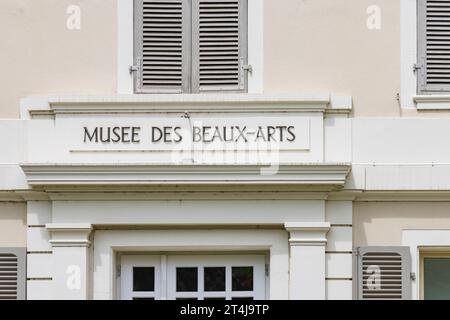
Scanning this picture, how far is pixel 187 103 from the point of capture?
1891 cm

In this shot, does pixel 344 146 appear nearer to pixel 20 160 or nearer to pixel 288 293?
pixel 288 293

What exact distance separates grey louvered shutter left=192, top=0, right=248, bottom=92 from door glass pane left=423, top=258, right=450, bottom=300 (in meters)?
2.61

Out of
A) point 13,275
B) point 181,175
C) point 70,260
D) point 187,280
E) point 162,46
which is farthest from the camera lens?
point 162,46

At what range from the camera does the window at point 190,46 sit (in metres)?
19.2

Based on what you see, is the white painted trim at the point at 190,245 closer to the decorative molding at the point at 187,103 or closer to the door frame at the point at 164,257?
the door frame at the point at 164,257

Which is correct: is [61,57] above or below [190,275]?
above

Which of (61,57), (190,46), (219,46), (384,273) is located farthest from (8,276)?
(384,273)

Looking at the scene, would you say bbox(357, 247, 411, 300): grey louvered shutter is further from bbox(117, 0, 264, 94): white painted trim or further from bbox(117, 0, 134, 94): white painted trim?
Result: bbox(117, 0, 134, 94): white painted trim

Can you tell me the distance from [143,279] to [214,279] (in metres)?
0.72

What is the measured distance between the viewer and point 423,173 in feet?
61.9

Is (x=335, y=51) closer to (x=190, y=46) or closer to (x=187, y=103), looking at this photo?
(x=190, y=46)
